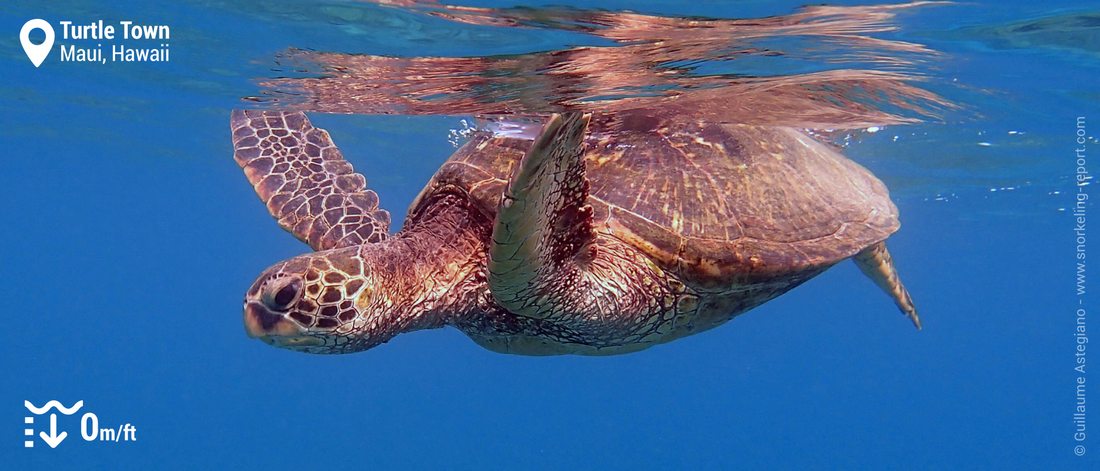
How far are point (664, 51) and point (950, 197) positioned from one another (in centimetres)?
2186

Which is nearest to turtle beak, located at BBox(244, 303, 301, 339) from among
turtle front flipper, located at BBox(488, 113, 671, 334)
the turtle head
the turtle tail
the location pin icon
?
the turtle head

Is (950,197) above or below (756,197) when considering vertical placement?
below

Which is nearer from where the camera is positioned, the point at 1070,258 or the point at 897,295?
the point at 897,295

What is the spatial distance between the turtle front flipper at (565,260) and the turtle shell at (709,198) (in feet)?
0.90

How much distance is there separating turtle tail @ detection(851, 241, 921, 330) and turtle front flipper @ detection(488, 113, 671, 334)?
178 inches


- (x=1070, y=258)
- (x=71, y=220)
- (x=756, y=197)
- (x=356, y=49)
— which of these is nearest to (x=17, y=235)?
(x=71, y=220)

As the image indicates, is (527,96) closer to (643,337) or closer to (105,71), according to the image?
(643,337)

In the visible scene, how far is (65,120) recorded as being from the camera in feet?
63.7

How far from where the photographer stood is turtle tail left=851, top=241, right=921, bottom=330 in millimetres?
8930

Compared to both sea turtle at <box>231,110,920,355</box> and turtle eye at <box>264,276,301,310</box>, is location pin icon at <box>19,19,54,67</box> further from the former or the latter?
turtle eye at <box>264,276,301,310</box>

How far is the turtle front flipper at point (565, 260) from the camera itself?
3.38m

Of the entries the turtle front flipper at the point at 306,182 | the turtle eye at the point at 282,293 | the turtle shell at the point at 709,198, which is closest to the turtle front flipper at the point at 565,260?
the turtle shell at the point at 709,198

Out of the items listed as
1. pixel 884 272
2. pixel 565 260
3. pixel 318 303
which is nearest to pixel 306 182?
pixel 318 303

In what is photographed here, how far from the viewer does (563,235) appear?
4.02 m
